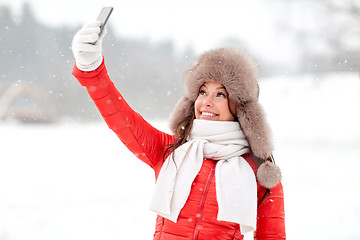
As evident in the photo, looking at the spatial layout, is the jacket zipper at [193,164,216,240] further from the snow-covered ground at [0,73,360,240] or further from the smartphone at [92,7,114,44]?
the snow-covered ground at [0,73,360,240]

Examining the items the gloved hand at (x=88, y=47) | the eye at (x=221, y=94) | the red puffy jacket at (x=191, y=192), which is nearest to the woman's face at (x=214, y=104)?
the eye at (x=221, y=94)

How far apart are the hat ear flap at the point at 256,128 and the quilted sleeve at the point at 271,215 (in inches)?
5.1

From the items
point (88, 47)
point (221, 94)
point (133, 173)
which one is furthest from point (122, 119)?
point (133, 173)

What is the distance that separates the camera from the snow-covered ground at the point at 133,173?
3.77 meters

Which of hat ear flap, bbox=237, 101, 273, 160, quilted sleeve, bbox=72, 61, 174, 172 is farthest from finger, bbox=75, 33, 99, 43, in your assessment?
hat ear flap, bbox=237, 101, 273, 160

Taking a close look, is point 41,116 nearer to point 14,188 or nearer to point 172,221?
point 14,188

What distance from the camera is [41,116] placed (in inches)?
316

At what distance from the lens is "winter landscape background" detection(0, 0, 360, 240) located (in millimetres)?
4117

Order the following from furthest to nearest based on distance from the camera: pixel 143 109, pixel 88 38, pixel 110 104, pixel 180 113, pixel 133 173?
pixel 143 109 → pixel 133 173 → pixel 180 113 → pixel 110 104 → pixel 88 38

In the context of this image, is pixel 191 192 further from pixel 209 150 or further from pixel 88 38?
pixel 88 38

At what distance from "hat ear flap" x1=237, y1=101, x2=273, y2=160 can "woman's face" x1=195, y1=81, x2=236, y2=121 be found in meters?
0.05

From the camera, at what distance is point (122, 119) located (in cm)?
132

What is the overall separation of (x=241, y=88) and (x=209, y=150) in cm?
25

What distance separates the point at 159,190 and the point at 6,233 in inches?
106
